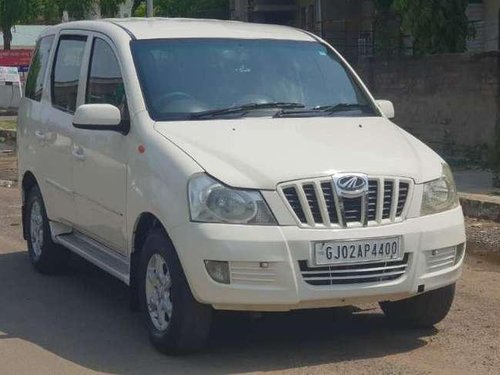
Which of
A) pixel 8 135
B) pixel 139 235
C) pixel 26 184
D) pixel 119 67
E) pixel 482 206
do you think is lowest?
pixel 8 135

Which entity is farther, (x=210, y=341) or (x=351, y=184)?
(x=210, y=341)

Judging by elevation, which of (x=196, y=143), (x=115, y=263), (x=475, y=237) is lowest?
(x=475, y=237)

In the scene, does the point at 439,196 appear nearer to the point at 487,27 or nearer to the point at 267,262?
the point at 267,262

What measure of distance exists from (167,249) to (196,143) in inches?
25.0

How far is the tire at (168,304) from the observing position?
5988 millimetres

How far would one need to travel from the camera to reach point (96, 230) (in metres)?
7.34

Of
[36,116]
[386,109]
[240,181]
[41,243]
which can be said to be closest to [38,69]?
[36,116]

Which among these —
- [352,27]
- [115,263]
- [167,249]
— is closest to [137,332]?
[115,263]

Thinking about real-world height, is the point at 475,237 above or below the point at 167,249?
below

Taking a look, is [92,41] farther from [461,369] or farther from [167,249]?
[461,369]

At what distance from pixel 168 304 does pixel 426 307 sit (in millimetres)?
1605

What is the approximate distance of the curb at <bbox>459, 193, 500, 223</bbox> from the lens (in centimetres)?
1097

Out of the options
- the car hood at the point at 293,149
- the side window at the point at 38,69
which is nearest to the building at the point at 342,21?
the side window at the point at 38,69

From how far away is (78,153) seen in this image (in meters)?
7.49
